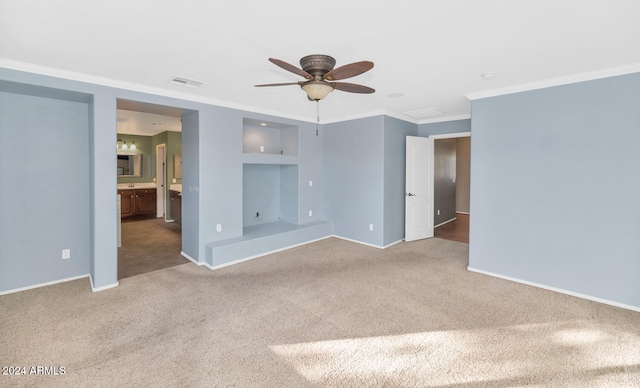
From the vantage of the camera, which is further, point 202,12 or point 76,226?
point 76,226

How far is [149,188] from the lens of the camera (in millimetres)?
8164

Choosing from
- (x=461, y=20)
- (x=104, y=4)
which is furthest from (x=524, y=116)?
(x=104, y=4)

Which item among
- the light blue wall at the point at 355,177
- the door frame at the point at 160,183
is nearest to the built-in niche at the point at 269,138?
the light blue wall at the point at 355,177

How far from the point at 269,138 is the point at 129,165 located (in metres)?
5.07

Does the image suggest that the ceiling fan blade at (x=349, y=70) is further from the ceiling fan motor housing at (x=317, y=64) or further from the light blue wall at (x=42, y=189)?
the light blue wall at (x=42, y=189)

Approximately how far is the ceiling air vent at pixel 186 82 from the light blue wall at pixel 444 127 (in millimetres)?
4262

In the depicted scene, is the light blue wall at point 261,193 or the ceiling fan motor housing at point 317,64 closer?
the ceiling fan motor housing at point 317,64

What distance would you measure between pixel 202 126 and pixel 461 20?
338cm

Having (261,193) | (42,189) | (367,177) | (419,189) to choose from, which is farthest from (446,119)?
(42,189)

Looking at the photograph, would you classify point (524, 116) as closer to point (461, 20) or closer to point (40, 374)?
point (461, 20)

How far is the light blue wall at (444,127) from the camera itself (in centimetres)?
530

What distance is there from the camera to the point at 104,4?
1811 mm

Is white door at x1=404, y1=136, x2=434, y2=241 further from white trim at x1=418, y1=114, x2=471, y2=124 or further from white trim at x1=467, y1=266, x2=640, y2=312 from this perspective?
white trim at x1=467, y1=266, x2=640, y2=312

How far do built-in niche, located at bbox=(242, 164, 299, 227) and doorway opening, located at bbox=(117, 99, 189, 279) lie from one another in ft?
4.76
